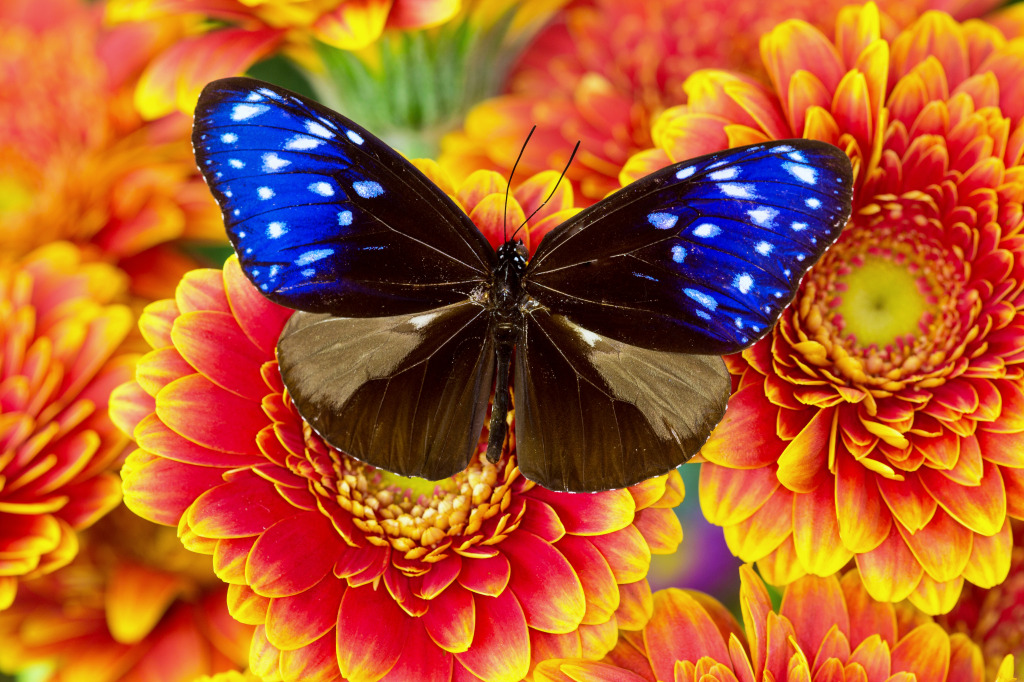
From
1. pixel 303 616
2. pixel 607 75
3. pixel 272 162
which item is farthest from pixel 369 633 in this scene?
pixel 607 75

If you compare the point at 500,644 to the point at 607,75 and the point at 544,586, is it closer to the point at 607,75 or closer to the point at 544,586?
the point at 544,586

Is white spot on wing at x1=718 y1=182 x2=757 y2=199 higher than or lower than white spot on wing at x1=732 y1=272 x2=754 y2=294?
higher

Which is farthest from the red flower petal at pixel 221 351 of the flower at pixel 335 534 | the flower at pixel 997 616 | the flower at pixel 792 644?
the flower at pixel 997 616

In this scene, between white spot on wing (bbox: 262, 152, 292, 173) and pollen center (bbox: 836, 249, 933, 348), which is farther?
pollen center (bbox: 836, 249, 933, 348)

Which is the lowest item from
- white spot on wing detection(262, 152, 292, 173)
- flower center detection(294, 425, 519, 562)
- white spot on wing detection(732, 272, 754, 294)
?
flower center detection(294, 425, 519, 562)

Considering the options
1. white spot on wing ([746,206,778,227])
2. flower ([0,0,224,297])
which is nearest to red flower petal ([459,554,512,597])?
white spot on wing ([746,206,778,227])

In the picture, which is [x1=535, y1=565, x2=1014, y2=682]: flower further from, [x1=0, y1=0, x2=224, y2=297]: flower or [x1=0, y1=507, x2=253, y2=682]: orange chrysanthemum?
[x1=0, y1=0, x2=224, y2=297]: flower

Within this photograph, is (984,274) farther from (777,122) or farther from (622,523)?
(622,523)
